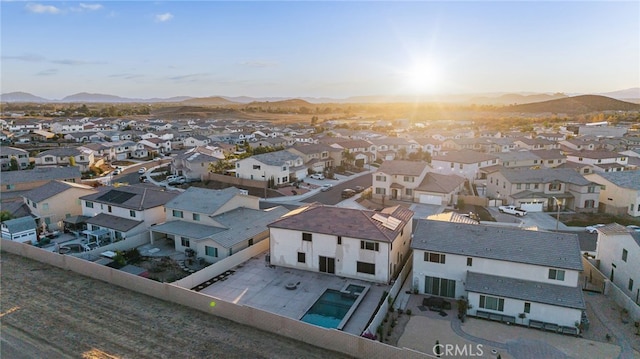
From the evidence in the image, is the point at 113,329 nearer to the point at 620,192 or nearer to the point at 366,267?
the point at 366,267

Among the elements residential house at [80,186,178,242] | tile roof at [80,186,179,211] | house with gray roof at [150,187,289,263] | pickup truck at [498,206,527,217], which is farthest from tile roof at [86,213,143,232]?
pickup truck at [498,206,527,217]

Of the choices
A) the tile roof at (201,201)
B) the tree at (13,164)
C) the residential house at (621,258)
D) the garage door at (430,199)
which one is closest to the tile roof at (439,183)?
the garage door at (430,199)

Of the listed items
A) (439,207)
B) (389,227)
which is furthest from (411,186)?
(389,227)

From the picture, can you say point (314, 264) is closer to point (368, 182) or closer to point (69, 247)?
point (69, 247)

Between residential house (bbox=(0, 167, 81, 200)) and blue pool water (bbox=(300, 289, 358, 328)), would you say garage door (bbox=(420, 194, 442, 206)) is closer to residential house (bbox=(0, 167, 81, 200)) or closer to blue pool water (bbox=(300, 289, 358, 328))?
blue pool water (bbox=(300, 289, 358, 328))

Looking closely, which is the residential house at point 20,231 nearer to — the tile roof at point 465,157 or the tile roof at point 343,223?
the tile roof at point 343,223

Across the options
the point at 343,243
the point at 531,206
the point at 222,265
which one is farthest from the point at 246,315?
the point at 531,206

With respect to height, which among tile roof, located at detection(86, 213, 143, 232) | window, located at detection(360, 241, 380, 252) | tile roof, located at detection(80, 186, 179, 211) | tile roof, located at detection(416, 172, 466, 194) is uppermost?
tile roof, located at detection(80, 186, 179, 211)
